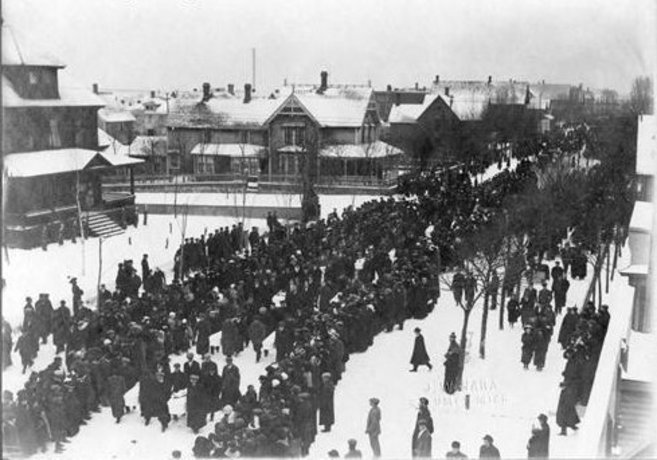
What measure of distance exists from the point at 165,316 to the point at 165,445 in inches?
191

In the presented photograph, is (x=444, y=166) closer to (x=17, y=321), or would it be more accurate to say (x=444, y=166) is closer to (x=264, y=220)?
(x=264, y=220)

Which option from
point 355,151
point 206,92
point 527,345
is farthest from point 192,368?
point 206,92

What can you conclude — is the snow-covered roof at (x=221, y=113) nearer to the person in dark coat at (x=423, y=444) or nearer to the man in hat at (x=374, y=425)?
the man in hat at (x=374, y=425)

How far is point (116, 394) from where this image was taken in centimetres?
1446

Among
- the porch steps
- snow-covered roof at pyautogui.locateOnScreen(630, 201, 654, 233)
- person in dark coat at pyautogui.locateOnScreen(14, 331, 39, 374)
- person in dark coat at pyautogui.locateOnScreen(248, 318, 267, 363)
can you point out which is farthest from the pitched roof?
person in dark coat at pyautogui.locateOnScreen(14, 331, 39, 374)

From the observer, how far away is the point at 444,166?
5238cm

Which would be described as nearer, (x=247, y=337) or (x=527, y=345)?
(x=527, y=345)

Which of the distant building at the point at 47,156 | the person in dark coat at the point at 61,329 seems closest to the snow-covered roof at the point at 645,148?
the person in dark coat at the point at 61,329

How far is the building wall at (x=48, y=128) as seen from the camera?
102 ft

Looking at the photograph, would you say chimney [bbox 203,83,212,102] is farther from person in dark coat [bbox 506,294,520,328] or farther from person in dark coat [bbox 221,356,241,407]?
person in dark coat [bbox 221,356,241,407]

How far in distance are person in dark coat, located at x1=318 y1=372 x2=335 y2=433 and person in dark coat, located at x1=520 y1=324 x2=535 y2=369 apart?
5081 mm

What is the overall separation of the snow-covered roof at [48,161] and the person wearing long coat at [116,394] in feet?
51.3

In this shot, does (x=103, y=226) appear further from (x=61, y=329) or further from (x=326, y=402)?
(x=326, y=402)

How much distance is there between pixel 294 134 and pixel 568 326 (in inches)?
1337
